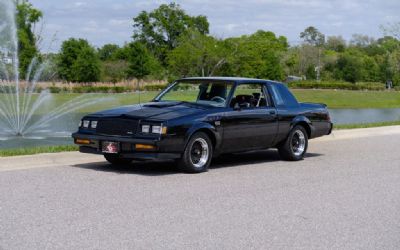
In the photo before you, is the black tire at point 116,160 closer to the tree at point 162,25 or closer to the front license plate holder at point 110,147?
the front license plate holder at point 110,147

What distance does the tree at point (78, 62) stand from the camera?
2242 inches

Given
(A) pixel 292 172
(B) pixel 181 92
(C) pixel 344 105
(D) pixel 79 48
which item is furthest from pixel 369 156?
(D) pixel 79 48

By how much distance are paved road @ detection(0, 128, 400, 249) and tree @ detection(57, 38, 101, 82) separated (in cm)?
4585

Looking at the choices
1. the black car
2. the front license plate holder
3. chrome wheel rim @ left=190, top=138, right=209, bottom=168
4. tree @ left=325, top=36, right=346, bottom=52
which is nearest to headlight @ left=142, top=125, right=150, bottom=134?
the black car

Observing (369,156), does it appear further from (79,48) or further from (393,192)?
(79,48)

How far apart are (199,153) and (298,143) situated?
2.69 meters

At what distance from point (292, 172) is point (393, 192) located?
213cm

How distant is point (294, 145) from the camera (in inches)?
505

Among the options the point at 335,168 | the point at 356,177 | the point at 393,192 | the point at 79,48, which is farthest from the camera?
the point at 79,48

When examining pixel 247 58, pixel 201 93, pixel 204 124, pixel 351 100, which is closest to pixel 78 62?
pixel 247 58

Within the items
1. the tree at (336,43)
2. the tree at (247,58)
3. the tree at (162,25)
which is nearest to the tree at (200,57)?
the tree at (247,58)

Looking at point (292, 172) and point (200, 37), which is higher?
point (200, 37)

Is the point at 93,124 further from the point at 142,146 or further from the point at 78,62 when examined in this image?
the point at 78,62

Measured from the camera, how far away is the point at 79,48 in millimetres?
60000
